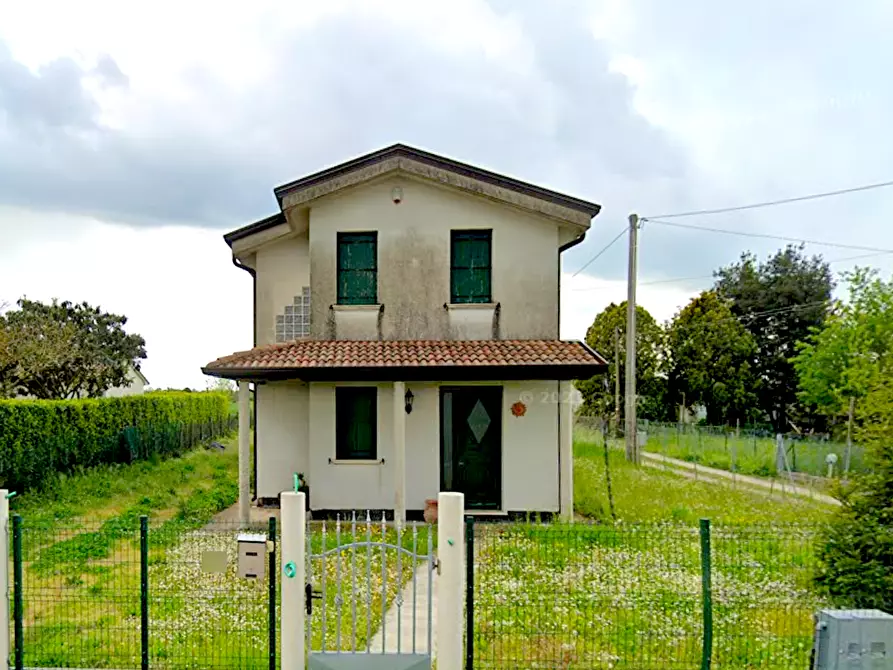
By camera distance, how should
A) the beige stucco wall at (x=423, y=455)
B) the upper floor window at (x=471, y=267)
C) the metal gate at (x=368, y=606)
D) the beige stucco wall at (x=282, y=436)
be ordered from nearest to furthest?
1. the metal gate at (x=368, y=606)
2. the beige stucco wall at (x=423, y=455)
3. the upper floor window at (x=471, y=267)
4. the beige stucco wall at (x=282, y=436)

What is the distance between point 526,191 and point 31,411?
493 inches

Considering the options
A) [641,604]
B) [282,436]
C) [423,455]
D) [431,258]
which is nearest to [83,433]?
[282,436]

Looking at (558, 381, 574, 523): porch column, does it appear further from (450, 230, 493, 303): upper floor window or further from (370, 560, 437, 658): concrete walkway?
(370, 560, 437, 658): concrete walkway

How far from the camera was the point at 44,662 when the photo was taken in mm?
5520

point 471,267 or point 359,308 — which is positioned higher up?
point 471,267

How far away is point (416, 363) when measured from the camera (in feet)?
34.9

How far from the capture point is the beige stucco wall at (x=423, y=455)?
38.0 ft

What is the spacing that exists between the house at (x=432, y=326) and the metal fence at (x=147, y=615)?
13.1ft

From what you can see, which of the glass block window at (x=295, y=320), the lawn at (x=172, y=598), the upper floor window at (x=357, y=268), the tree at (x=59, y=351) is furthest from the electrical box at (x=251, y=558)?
the tree at (x=59, y=351)

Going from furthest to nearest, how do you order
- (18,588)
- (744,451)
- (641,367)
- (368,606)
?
1. (641,367)
2. (744,451)
3. (18,588)
4. (368,606)

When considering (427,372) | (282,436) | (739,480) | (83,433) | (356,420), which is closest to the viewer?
(427,372)

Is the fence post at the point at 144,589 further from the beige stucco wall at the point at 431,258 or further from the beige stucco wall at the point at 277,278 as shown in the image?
the beige stucco wall at the point at 277,278

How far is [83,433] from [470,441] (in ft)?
35.7

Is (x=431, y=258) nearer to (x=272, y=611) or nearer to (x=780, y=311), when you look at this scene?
(x=272, y=611)
